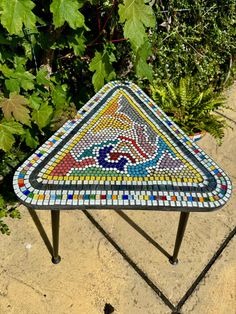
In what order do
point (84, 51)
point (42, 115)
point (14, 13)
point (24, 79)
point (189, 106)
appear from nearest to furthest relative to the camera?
point (14, 13) < point (24, 79) < point (42, 115) < point (84, 51) < point (189, 106)

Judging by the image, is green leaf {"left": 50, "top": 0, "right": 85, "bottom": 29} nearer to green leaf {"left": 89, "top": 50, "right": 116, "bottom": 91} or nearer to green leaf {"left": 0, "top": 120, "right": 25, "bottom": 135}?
green leaf {"left": 89, "top": 50, "right": 116, "bottom": 91}

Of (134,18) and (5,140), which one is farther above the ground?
(134,18)

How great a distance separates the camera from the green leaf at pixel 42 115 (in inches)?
110

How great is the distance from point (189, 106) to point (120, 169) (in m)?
1.68

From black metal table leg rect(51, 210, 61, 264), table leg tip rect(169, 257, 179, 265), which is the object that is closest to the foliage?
black metal table leg rect(51, 210, 61, 264)

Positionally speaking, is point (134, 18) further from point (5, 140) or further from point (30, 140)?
point (30, 140)

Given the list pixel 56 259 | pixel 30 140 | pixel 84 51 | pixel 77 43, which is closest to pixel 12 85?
pixel 30 140

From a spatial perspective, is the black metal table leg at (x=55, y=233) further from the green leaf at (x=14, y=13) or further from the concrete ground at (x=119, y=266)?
the green leaf at (x=14, y=13)

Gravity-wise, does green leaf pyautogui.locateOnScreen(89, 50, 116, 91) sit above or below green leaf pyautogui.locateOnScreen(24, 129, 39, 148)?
above

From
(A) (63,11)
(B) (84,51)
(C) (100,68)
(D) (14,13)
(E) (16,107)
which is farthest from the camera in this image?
(B) (84,51)

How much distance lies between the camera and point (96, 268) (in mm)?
2551

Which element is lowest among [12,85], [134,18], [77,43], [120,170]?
[120,170]

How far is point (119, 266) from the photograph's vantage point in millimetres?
2572

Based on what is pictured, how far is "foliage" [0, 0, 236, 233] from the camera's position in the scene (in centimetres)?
225
